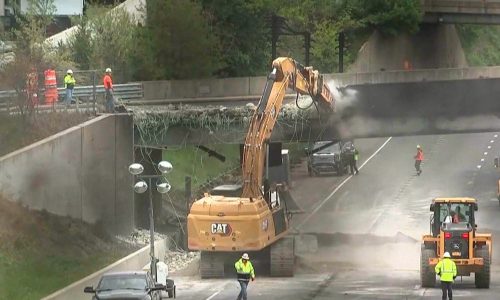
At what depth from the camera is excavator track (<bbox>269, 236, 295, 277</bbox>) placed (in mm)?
44406

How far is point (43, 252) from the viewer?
40781mm

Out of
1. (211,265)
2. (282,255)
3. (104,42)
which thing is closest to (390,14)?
(104,42)

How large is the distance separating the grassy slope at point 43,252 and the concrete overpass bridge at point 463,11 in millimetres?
50012

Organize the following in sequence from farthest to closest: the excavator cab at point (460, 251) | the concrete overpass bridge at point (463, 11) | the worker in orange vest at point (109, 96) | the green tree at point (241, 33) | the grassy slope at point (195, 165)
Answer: the concrete overpass bridge at point (463, 11)
the green tree at point (241, 33)
the grassy slope at point (195, 165)
the worker in orange vest at point (109, 96)
the excavator cab at point (460, 251)

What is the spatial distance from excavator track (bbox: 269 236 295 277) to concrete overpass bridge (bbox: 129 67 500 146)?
917cm

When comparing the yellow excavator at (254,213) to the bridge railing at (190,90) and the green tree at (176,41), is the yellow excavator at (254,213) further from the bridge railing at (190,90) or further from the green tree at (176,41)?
the green tree at (176,41)

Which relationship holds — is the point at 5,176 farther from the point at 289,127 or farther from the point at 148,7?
the point at 148,7

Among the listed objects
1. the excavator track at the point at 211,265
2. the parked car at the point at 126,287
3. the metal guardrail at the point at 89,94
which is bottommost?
the excavator track at the point at 211,265

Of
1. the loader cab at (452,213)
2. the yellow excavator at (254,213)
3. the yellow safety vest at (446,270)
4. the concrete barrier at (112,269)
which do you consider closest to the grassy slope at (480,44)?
the concrete barrier at (112,269)

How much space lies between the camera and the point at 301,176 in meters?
75.7

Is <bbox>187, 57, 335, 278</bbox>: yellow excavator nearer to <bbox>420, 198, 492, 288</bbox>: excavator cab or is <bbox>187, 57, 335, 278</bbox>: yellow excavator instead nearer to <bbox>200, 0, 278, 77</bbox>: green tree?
<bbox>420, 198, 492, 288</bbox>: excavator cab

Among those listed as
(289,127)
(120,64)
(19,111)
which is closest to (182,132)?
(289,127)

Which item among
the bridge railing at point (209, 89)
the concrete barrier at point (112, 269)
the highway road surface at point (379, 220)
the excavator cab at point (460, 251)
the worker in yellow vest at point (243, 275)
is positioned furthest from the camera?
the bridge railing at point (209, 89)

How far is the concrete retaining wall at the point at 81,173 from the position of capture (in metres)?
42.6
